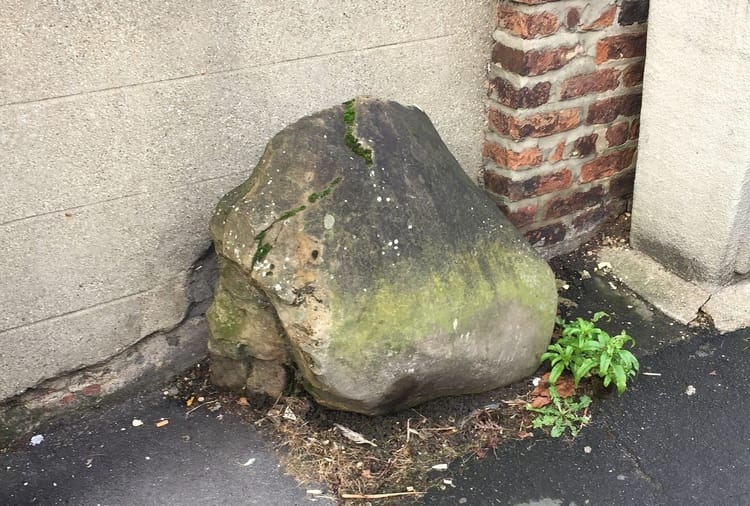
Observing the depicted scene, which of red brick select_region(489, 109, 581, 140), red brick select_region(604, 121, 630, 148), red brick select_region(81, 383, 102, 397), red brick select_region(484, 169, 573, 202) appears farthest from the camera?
red brick select_region(604, 121, 630, 148)

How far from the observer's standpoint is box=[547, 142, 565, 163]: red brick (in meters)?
2.96

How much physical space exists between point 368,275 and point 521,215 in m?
1.07

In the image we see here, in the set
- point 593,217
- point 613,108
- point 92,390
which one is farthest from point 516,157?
point 92,390

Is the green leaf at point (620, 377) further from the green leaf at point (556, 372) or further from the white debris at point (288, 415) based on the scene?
the white debris at point (288, 415)

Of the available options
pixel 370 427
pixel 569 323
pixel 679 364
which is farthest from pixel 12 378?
pixel 679 364

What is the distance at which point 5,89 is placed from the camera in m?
2.10

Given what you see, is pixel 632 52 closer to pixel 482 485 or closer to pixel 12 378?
pixel 482 485

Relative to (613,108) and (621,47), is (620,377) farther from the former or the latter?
(621,47)

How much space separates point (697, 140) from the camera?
2.75 meters

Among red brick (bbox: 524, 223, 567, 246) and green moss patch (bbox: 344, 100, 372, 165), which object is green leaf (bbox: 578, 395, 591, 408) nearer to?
red brick (bbox: 524, 223, 567, 246)

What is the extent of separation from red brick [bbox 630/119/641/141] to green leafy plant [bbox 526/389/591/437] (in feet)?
4.10

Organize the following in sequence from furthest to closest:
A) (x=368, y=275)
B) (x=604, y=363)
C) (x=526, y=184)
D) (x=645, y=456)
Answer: (x=526, y=184) → (x=604, y=363) → (x=645, y=456) → (x=368, y=275)

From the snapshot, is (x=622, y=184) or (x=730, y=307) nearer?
(x=730, y=307)

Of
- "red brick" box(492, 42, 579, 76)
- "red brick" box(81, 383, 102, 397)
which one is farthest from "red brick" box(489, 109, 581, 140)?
"red brick" box(81, 383, 102, 397)
